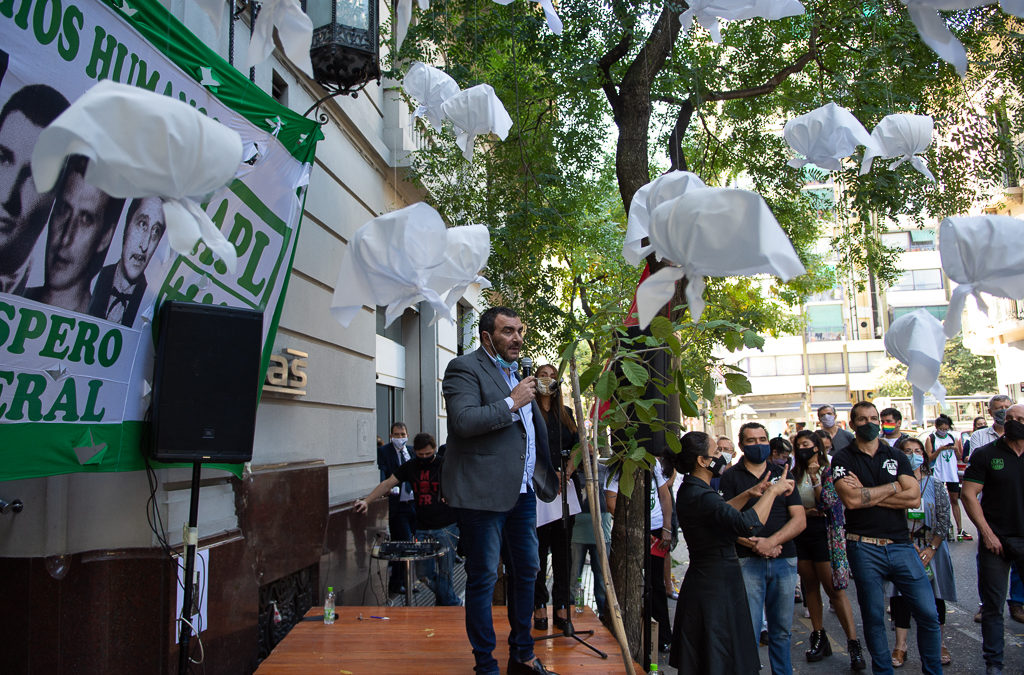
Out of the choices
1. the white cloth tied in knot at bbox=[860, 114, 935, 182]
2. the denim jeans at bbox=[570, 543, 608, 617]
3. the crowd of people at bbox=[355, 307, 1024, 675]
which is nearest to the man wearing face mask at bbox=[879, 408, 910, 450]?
the crowd of people at bbox=[355, 307, 1024, 675]

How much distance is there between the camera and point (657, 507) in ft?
26.3

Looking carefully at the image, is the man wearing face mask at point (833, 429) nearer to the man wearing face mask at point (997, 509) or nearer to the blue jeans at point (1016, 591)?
the blue jeans at point (1016, 591)

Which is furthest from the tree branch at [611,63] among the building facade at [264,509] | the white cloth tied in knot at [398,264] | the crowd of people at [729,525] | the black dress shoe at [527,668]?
the black dress shoe at [527,668]

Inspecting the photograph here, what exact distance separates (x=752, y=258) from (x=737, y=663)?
2777 mm

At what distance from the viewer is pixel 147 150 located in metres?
2.43

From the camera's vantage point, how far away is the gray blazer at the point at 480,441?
4.17m

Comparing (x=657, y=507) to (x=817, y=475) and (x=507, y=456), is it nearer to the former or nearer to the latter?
(x=817, y=475)

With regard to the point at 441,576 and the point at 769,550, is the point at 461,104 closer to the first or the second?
the point at 769,550

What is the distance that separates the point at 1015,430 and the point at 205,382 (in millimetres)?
6058

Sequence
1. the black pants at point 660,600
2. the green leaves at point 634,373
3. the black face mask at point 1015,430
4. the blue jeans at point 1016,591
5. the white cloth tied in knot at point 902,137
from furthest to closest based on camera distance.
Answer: the blue jeans at point 1016,591 < the black pants at point 660,600 < the black face mask at point 1015,430 < the white cloth tied in knot at point 902,137 < the green leaves at point 634,373

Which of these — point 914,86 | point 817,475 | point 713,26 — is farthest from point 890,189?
Answer: point 713,26

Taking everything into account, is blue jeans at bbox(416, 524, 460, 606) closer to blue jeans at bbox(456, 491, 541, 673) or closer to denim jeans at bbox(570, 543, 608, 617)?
denim jeans at bbox(570, 543, 608, 617)

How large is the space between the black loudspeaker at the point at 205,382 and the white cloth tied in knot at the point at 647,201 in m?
2.49

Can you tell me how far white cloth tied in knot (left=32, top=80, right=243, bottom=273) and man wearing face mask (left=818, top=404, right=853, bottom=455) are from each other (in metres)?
9.06
